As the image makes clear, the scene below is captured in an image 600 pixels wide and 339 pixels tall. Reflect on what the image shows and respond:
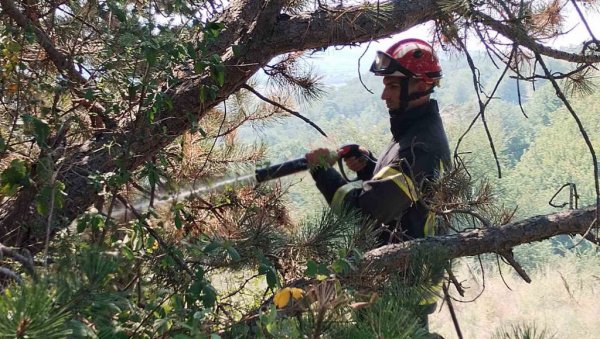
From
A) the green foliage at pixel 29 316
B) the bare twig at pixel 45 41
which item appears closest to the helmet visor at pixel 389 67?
the bare twig at pixel 45 41

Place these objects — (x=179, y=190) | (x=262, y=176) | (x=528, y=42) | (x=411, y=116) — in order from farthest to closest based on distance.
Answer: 1. (x=411, y=116)
2. (x=262, y=176)
3. (x=179, y=190)
4. (x=528, y=42)

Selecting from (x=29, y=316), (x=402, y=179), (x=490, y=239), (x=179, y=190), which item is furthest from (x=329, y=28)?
(x=29, y=316)

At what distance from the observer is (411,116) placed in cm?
215

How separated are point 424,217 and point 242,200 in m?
0.66

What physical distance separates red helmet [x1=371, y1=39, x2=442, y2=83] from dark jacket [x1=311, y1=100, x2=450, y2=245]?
0.40 feet

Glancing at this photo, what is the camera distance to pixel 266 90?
8.63 feet

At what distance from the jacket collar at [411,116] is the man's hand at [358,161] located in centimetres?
14

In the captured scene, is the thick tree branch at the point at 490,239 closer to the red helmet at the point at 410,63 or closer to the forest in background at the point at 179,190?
the forest in background at the point at 179,190

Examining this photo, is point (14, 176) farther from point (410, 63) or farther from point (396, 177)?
point (410, 63)

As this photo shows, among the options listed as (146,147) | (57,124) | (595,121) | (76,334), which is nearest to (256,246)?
(146,147)

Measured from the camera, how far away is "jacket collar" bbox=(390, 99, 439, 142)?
2145 millimetres

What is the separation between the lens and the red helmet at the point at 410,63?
2.18 m

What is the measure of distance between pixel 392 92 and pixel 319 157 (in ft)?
1.46

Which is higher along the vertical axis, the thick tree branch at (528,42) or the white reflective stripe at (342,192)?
the thick tree branch at (528,42)
